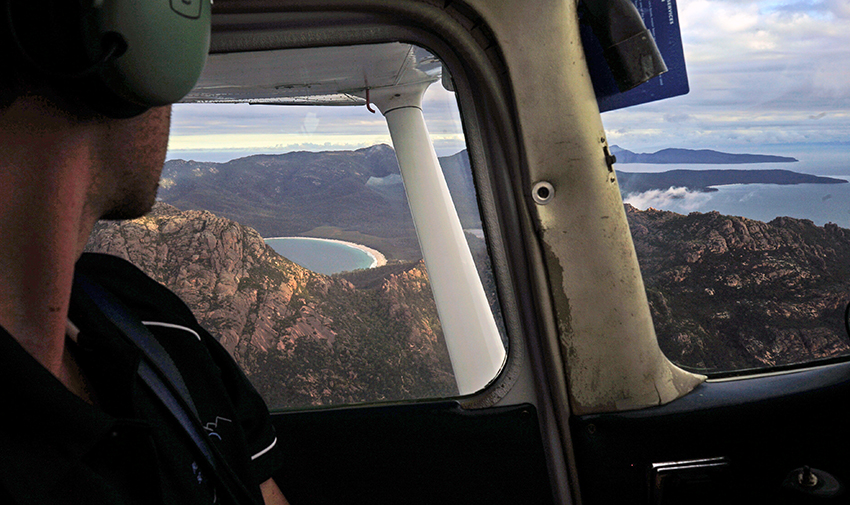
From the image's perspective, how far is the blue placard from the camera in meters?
1.09

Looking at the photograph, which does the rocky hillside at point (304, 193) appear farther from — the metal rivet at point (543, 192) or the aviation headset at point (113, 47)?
the aviation headset at point (113, 47)

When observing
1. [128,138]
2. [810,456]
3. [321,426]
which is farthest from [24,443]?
[810,456]

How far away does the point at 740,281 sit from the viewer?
3.85ft

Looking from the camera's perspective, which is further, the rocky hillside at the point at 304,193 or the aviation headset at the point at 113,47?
the rocky hillside at the point at 304,193

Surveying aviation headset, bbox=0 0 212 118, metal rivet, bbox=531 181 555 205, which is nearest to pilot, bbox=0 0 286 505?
aviation headset, bbox=0 0 212 118

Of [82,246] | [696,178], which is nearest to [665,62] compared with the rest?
[696,178]

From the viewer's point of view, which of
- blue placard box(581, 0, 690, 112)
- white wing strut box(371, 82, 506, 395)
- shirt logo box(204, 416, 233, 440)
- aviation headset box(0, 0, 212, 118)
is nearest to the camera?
aviation headset box(0, 0, 212, 118)

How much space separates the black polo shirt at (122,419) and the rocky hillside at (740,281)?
35.3 inches

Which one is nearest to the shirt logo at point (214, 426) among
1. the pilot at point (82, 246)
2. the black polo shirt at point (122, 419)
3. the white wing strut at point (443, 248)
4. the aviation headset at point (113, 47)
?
the black polo shirt at point (122, 419)

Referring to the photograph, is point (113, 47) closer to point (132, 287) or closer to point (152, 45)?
point (152, 45)

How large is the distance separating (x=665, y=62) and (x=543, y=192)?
37 cm

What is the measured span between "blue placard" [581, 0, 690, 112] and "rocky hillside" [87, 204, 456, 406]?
2.64 ft

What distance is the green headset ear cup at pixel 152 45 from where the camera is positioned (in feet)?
1.70

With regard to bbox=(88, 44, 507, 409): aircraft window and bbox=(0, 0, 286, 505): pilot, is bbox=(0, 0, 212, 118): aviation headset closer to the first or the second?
bbox=(0, 0, 286, 505): pilot
